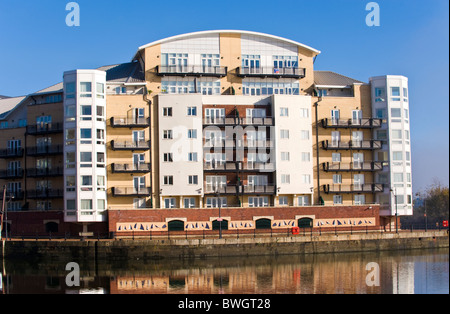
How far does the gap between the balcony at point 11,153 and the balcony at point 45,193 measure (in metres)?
4.91

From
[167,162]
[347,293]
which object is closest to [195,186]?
[167,162]

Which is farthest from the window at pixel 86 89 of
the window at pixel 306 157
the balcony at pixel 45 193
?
the window at pixel 306 157

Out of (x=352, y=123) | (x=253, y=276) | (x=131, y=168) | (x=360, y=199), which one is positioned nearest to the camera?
(x=253, y=276)

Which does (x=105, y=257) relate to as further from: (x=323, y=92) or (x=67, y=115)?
(x=323, y=92)

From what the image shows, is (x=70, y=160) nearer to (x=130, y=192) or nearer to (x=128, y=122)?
(x=130, y=192)

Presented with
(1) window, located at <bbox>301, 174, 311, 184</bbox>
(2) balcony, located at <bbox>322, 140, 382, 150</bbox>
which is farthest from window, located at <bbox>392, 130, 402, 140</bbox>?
(1) window, located at <bbox>301, 174, 311, 184</bbox>

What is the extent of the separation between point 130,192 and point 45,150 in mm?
12282

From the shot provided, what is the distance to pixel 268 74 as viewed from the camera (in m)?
78.6

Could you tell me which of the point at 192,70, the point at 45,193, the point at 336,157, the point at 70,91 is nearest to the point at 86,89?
the point at 70,91

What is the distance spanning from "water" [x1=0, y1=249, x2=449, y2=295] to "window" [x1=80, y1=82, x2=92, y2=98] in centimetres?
1860

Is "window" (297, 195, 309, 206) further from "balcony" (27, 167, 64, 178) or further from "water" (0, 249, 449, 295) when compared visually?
"balcony" (27, 167, 64, 178)

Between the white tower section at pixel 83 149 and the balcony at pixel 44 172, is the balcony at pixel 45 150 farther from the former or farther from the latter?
the white tower section at pixel 83 149

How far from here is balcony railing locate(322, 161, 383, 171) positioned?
3049 inches

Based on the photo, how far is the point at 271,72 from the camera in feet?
259
